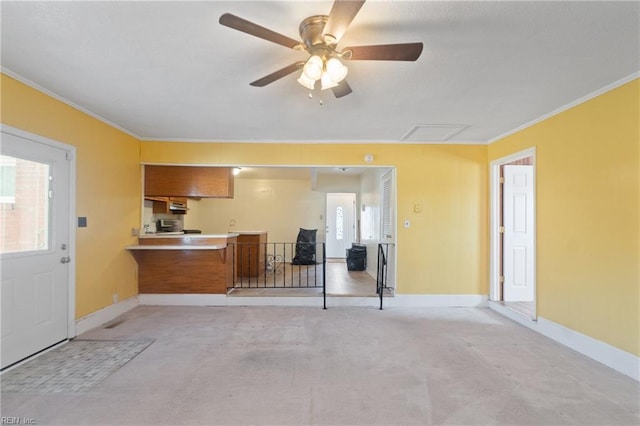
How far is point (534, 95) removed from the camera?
9.38ft

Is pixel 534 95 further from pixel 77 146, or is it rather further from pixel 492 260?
pixel 77 146

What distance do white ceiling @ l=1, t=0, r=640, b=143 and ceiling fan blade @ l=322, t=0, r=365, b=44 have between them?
18 centimetres

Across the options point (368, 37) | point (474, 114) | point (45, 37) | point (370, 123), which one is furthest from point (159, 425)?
point (474, 114)

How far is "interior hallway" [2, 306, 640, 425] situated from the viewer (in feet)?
6.50

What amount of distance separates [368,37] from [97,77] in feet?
7.48

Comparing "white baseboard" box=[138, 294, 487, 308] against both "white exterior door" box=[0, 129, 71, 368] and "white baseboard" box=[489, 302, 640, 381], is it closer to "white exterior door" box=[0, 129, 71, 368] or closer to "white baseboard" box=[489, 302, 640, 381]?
"white baseboard" box=[489, 302, 640, 381]

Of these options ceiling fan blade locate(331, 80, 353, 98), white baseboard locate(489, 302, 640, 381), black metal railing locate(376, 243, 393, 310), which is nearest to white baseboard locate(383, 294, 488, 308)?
black metal railing locate(376, 243, 393, 310)

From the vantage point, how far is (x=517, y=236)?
4.39m

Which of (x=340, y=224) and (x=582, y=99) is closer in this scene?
(x=582, y=99)

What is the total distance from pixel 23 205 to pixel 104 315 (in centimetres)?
163

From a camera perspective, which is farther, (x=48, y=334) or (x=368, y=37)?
(x=48, y=334)

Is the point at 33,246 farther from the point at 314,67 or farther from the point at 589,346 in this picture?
the point at 589,346

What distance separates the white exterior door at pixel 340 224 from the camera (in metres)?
8.53

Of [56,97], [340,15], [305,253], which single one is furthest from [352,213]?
[340,15]
